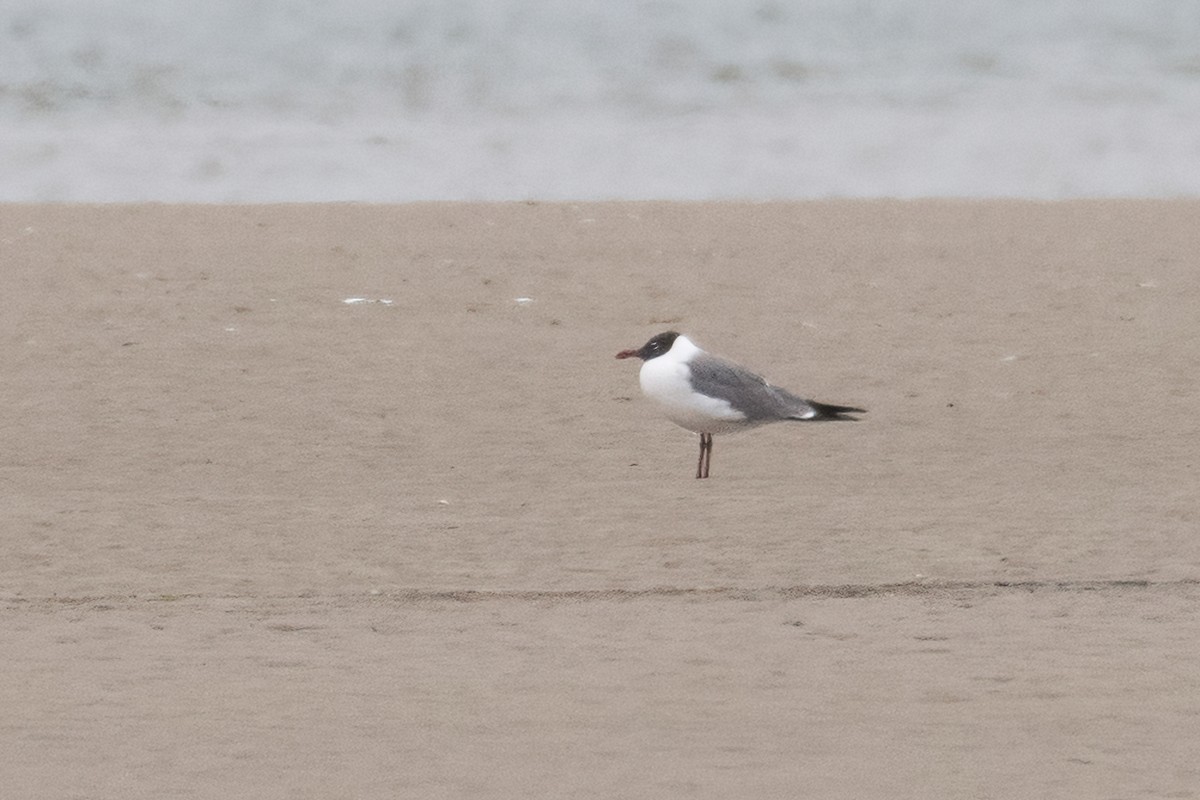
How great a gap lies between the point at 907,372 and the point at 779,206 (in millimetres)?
6503

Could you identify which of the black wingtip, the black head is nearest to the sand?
the black wingtip

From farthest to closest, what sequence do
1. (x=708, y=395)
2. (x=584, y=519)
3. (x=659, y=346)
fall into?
(x=659, y=346)
(x=708, y=395)
(x=584, y=519)

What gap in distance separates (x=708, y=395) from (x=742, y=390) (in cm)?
16

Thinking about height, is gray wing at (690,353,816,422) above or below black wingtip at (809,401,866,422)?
above

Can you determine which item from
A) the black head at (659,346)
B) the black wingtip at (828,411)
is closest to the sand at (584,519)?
the black wingtip at (828,411)

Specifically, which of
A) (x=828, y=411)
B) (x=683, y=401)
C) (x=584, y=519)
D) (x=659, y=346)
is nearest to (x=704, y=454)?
(x=683, y=401)

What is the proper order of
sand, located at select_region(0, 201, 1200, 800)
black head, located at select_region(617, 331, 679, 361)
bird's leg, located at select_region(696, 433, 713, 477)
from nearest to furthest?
sand, located at select_region(0, 201, 1200, 800), bird's leg, located at select_region(696, 433, 713, 477), black head, located at select_region(617, 331, 679, 361)

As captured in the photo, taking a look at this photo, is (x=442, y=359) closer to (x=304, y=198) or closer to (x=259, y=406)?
(x=259, y=406)

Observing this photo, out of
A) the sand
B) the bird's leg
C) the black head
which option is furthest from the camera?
the black head

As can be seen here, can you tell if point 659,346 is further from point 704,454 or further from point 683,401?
point 704,454

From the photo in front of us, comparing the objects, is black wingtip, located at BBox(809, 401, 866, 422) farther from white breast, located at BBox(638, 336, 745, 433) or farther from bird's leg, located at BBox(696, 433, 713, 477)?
bird's leg, located at BBox(696, 433, 713, 477)

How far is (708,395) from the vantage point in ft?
Result: 30.1

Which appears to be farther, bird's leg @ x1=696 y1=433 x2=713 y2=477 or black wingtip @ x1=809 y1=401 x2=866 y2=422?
black wingtip @ x1=809 y1=401 x2=866 y2=422

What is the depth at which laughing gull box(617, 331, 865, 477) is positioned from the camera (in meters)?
9.18
